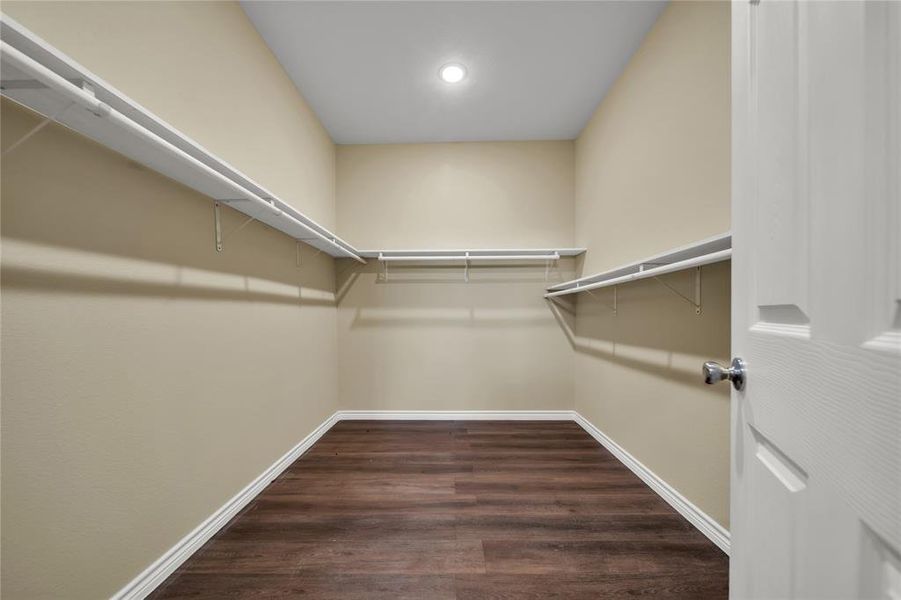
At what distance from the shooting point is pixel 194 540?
1.30 metres

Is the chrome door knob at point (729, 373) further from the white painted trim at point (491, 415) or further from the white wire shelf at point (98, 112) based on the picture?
the white painted trim at point (491, 415)

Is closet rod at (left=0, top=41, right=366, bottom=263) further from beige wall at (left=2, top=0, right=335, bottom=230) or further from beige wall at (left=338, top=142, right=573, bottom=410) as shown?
beige wall at (left=338, top=142, right=573, bottom=410)

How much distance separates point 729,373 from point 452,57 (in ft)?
6.90

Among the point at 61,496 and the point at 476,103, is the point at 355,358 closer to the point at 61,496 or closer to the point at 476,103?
the point at 61,496

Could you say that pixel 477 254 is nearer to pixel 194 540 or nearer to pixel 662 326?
pixel 662 326

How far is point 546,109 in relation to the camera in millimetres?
2420

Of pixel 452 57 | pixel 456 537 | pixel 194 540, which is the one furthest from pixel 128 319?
pixel 452 57

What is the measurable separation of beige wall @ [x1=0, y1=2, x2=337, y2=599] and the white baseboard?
44 millimetres

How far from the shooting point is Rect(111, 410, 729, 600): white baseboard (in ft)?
3.78

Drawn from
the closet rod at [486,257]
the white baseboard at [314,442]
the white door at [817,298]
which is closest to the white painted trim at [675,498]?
the white baseboard at [314,442]

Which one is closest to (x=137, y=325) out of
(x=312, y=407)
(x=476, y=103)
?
(x=312, y=407)

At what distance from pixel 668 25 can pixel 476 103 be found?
3.76 ft

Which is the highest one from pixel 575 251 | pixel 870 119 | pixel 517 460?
pixel 575 251

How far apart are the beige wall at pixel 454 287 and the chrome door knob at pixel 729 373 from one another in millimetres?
2233
